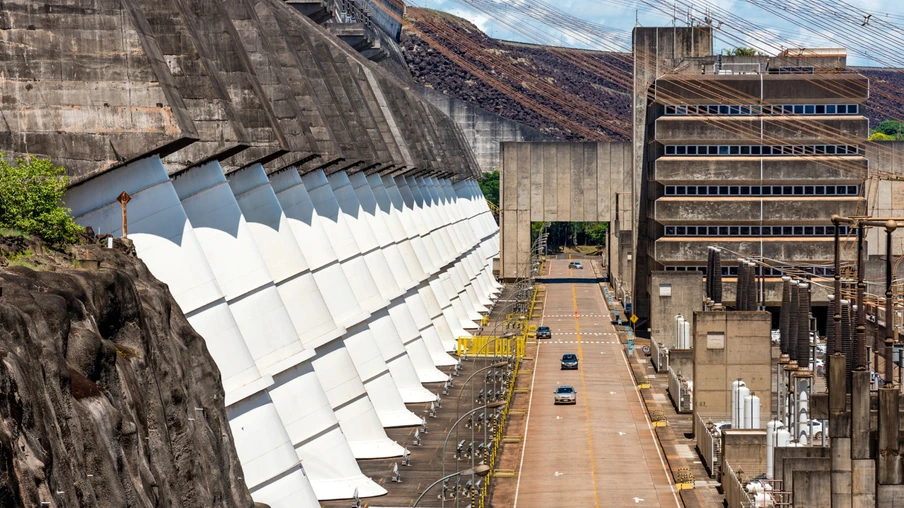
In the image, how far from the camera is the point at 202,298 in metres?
41.4

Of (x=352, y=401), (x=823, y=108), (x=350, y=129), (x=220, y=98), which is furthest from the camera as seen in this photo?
(x=823, y=108)

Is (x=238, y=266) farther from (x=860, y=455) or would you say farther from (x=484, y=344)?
(x=484, y=344)

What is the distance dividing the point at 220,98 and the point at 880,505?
22.7m

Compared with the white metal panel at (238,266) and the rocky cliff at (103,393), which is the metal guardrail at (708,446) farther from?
the rocky cliff at (103,393)

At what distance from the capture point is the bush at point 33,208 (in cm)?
3191

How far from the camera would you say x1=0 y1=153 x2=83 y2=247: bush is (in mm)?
31906

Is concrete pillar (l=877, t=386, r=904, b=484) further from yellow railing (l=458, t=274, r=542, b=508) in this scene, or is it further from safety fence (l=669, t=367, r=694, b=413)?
safety fence (l=669, t=367, r=694, b=413)

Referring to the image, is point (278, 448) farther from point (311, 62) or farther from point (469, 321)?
point (469, 321)

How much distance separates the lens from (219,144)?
4497cm

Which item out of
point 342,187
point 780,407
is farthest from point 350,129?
point 780,407

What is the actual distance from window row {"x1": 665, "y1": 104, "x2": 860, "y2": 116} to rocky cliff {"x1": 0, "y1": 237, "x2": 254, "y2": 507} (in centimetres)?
6478

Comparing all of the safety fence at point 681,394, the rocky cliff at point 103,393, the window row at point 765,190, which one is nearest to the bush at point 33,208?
the rocky cliff at point 103,393

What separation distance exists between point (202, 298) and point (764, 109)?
61748mm

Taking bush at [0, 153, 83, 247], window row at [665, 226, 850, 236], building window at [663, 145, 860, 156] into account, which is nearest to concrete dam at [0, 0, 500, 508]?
bush at [0, 153, 83, 247]
